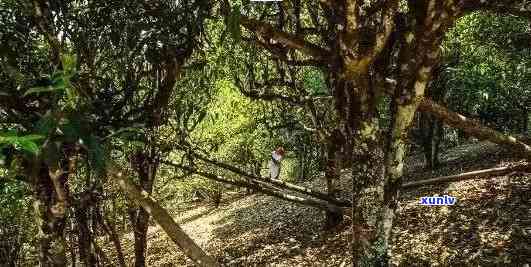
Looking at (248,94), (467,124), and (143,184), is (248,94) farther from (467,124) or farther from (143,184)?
(467,124)

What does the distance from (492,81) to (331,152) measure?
28.4ft

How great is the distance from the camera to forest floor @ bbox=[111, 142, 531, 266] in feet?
34.6

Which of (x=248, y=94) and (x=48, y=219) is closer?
(x=48, y=219)

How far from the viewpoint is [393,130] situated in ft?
18.7

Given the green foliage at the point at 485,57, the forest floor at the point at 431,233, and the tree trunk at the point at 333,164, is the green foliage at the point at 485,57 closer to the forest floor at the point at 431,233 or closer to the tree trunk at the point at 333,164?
the forest floor at the point at 431,233

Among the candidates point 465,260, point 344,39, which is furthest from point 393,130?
point 465,260

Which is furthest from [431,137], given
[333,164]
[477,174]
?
[477,174]

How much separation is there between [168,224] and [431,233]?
30.8 feet

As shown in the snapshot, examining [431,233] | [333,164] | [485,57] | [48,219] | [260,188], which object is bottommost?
[431,233]

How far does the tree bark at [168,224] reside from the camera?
4.00 metres

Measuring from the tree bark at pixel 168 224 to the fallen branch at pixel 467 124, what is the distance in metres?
4.18

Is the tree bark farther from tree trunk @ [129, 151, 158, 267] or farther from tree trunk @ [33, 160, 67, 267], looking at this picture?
tree trunk @ [129, 151, 158, 267]

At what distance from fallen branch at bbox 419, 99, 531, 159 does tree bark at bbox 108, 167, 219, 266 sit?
165 inches

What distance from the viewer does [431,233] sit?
39.5 ft
